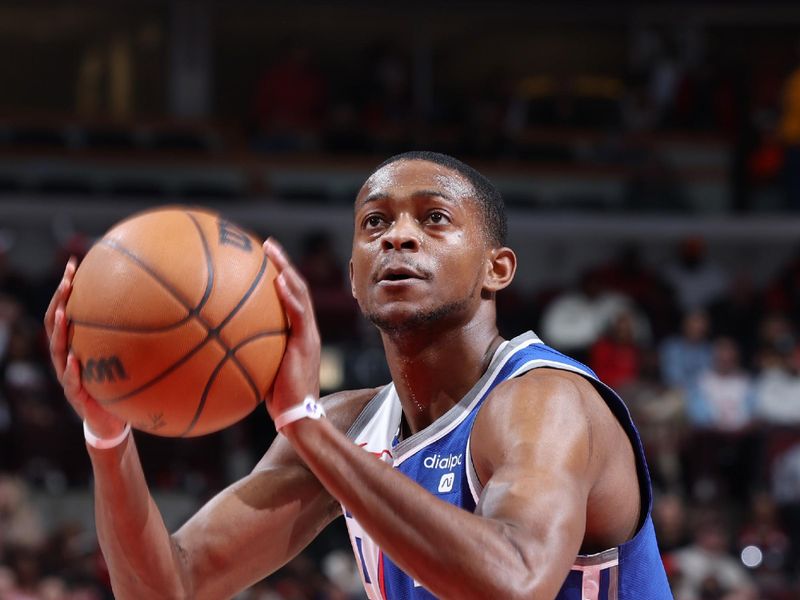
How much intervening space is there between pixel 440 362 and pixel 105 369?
40.6 inches

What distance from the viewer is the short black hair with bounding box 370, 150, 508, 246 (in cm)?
367

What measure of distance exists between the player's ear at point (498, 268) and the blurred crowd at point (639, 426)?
19.9 feet

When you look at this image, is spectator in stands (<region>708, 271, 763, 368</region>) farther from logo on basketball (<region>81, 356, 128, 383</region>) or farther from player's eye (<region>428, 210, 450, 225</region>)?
logo on basketball (<region>81, 356, 128, 383</region>)

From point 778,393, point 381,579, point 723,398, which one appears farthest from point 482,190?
point 778,393

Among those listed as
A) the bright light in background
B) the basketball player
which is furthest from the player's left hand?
the bright light in background

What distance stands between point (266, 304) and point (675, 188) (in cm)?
1265

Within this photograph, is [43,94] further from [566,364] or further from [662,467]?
[566,364]

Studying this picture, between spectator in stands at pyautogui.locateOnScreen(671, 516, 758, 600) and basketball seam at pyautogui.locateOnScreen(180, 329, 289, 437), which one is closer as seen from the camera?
basketball seam at pyautogui.locateOnScreen(180, 329, 289, 437)

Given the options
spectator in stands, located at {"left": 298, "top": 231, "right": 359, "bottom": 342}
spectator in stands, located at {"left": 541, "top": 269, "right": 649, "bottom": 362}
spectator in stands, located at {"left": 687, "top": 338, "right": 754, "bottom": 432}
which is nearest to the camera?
spectator in stands, located at {"left": 687, "top": 338, "right": 754, "bottom": 432}

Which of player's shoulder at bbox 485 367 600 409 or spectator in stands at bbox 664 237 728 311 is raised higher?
player's shoulder at bbox 485 367 600 409

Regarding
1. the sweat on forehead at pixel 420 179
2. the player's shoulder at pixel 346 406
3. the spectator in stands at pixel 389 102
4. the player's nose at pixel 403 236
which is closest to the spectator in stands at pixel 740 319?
the spectator in stands at pixel 389 102

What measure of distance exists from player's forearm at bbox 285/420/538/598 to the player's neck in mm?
787

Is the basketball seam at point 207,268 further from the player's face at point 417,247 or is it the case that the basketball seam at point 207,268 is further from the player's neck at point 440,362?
the player's neck at point 440,362

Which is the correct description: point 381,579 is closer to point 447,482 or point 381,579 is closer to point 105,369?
point 447,482
